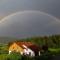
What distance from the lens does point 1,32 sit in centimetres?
158

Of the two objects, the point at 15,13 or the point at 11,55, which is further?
the point at 15,13

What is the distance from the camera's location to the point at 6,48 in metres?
1.52

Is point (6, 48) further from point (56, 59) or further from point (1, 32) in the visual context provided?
point (56, 59)

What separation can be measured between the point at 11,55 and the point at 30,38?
0.70 feet

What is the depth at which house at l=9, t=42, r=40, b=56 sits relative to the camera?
151 cm

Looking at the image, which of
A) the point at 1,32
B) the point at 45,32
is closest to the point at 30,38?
the point at 45,32

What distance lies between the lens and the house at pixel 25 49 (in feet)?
4.96

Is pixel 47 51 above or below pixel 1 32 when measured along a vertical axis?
below

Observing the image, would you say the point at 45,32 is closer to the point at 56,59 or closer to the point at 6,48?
the point at 56,59

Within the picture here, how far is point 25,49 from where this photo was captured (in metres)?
1.52

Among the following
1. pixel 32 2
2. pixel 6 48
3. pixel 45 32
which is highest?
pixel 32 2

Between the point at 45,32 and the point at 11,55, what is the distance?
0.35 meters

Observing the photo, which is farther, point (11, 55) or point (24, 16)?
point (24, 16)

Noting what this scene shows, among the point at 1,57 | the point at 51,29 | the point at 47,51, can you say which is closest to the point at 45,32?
the point at 51,29
